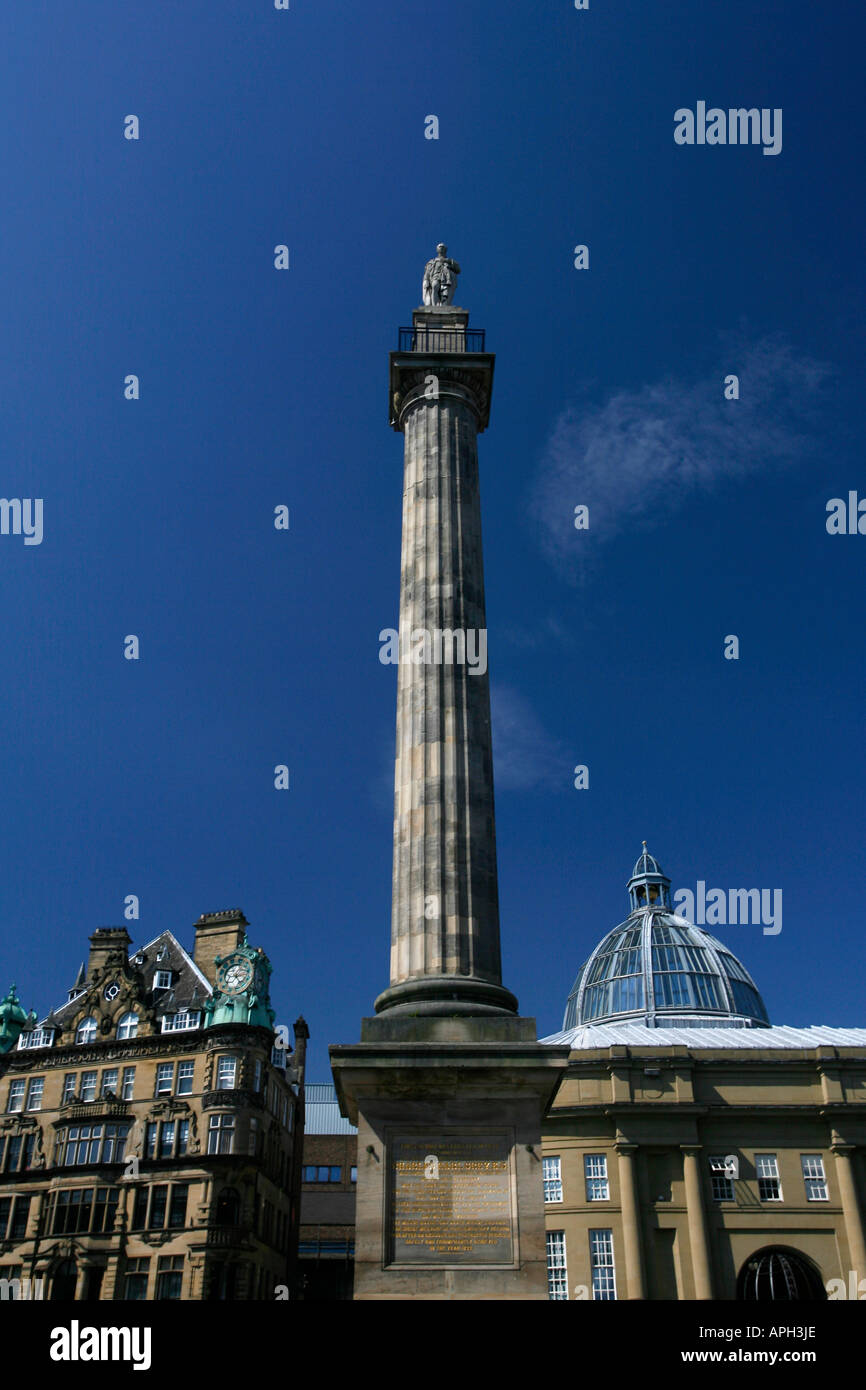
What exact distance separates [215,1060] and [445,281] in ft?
131

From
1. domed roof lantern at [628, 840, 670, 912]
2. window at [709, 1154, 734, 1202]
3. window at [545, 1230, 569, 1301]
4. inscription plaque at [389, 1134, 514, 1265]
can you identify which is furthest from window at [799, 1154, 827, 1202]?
inscription plaque at [389, 1134, 514, 1265]

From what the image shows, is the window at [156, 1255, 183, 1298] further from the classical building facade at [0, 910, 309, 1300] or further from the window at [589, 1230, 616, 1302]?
the window at [589, 1230, 616, 1302]

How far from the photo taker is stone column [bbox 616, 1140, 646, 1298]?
3775cm

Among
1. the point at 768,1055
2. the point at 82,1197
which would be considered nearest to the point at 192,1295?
the point at 82,1197

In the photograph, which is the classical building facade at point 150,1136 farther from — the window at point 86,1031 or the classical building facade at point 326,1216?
Result: the classical building facade at point 326,1216

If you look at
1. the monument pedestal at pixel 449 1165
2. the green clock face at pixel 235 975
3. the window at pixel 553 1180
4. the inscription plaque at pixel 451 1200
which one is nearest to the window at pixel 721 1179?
the window at pixel 553 1180

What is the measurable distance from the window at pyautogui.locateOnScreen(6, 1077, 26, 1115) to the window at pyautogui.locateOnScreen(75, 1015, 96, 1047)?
357 cm

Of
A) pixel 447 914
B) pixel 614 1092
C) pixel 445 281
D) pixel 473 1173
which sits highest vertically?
pixel 445 281

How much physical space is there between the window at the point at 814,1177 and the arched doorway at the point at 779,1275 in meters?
2.18

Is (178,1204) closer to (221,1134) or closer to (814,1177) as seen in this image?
(221,1134)

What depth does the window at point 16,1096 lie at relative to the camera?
54000 millimetres
